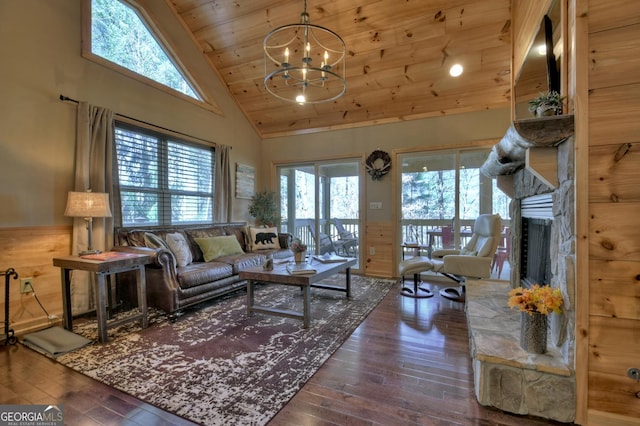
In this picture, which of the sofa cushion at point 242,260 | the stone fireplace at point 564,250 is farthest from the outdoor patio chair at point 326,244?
the stone fireplace at point 564,250

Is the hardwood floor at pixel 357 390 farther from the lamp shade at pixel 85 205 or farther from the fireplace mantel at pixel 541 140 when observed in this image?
the fireplace mantel at pixel 541 140

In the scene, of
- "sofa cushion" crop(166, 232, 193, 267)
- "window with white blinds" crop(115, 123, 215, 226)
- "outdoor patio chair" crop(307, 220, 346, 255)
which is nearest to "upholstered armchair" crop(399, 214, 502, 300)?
"outdoor patio chair" crop(307, 220, 346, 255)

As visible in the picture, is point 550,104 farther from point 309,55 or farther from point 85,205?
point 85,205

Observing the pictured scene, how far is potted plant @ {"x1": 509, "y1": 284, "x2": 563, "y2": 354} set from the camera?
65.6 inches

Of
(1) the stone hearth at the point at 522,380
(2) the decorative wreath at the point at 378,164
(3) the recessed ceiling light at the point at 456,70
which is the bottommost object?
(1) the stone hearth at the point at 522,380

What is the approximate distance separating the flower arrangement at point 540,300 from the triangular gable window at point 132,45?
4.66m

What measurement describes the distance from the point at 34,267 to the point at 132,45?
9.53 ft

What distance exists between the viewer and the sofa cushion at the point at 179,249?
3.44 metres

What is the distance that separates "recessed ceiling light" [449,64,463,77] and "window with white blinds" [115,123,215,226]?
3.94m

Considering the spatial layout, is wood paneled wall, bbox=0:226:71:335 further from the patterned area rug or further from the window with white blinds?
the window with white blinds

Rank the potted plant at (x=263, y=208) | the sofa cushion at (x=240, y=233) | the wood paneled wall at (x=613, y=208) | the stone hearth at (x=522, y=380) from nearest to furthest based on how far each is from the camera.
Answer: the wood paneled wall at (x=613, y=208), the stone hearth at (x=522, y=380), the sofa cushion at (x=240, y=233), the potted plant at (x=263, y=208)

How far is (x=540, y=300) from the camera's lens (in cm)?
169

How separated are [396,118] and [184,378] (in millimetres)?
4643

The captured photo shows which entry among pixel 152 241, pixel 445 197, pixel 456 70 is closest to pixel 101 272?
pixel 152 241
